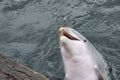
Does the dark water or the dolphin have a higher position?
the dolphin

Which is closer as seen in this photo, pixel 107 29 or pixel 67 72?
pixel 67 72

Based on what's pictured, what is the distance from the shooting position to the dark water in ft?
20.7

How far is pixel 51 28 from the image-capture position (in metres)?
7.41

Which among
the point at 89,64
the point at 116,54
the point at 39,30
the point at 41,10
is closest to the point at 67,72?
the point at 89,64

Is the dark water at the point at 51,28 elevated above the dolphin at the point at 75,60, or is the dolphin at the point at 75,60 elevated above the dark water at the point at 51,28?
the dolphin at the point at 75,60

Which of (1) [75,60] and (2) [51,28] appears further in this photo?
(2) [51,28]

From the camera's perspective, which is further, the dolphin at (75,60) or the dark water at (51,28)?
the dark water at (51,28)

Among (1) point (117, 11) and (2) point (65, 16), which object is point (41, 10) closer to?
(2) point (65, 16)

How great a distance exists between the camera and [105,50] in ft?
20.7

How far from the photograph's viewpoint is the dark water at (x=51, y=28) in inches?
249

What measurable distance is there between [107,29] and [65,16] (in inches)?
48.8

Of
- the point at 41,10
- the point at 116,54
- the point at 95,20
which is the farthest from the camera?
the point at 41,10

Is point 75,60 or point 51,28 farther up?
point 75,60

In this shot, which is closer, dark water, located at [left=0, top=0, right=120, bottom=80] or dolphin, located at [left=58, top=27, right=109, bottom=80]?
dolphin, located at [left=58, top=27, right=109, bottom=80]
